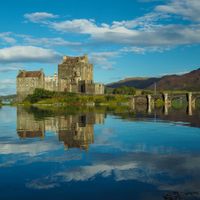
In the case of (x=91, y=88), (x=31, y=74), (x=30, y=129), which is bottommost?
(x=30, y=129)

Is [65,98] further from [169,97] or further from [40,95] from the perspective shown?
[169,97]

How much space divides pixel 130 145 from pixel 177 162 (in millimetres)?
3793

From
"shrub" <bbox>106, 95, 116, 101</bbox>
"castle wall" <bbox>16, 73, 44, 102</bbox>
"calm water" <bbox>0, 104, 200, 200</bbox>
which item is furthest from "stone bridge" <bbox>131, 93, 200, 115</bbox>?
"calm water" <bbox>0, 104, 200, 200</bbox>

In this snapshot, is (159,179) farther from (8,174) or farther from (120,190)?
(8,174)

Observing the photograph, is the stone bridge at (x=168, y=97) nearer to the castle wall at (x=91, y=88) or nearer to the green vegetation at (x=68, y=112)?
the castle wall at (x=91, y=88)

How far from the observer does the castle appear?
114 metres

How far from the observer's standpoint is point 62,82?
4560 inches

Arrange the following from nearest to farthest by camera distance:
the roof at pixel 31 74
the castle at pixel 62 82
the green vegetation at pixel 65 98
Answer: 1. the green vegetation at pixel 65 98
2. the castle at pixel 62 82
3. the roof at pixel 31 74

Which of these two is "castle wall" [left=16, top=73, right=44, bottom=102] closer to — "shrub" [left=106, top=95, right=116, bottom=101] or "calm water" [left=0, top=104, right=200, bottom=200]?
"shrub" [left=106, top=95, right=116, bottom=101]

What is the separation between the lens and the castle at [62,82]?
113625 mm

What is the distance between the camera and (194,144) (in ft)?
42.5

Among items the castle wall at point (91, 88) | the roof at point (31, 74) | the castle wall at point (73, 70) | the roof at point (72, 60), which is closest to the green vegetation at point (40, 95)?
the roof at point (31, 74)

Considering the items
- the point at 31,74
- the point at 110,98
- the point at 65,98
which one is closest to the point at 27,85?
the point at 31,74

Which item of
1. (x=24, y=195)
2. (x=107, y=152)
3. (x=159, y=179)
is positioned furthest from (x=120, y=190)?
(x=107, y=152)
